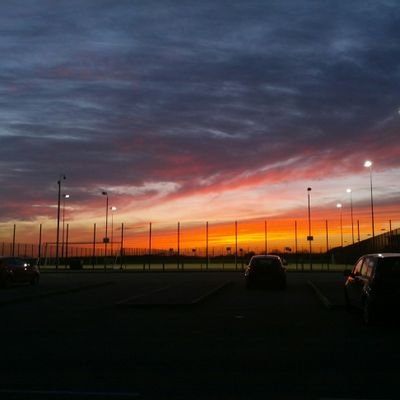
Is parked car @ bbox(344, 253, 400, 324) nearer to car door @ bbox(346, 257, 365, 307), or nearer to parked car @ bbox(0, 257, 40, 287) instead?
car door @ bbox(346, 257, 365, 307)

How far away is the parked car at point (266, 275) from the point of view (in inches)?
1129

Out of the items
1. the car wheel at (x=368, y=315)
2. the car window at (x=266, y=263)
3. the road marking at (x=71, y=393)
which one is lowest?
the road marking at (x=71, y=393)

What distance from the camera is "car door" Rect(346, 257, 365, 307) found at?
52.5ft

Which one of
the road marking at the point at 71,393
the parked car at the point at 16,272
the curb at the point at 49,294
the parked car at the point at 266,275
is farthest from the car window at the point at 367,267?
the parked car at the point at 16,272

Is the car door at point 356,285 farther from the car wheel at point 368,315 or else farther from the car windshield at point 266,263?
the car windshield at point 266,263

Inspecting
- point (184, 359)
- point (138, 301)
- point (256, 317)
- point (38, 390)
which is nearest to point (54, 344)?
point (184, 359)

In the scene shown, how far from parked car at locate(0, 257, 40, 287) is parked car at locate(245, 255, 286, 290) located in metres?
11.1

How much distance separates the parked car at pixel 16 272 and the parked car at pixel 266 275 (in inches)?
436

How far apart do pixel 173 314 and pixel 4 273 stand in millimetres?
15178

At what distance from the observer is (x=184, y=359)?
10.2 metres

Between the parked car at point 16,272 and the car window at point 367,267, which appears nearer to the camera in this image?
the car window at point 367,267

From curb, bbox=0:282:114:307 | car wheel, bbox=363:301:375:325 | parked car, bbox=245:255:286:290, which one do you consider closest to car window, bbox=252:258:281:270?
parked car, bbox=245:255:286:290

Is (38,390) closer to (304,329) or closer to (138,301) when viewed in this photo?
(304,329)

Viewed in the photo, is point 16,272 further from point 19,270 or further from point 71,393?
point 71,393
